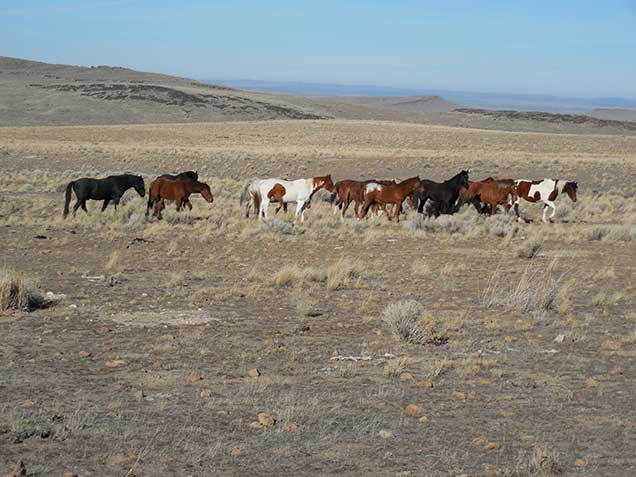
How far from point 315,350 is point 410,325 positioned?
1180mm

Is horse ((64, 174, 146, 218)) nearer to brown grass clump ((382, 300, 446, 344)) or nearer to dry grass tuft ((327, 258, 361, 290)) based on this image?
dry grass tuft ((327, 258, 361, 290))

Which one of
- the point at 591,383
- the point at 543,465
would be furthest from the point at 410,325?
the point at 543,465

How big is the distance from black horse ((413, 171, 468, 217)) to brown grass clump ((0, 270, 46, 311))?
41.5 feet

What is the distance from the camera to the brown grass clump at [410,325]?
358 inches

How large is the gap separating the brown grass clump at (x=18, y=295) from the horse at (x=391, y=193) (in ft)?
37.9

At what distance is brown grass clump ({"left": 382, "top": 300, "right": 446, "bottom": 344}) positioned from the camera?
358 inches

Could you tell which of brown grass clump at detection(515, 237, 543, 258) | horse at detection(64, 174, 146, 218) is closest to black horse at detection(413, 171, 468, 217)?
brown grass clump at detection(515, 237, 543, 258)

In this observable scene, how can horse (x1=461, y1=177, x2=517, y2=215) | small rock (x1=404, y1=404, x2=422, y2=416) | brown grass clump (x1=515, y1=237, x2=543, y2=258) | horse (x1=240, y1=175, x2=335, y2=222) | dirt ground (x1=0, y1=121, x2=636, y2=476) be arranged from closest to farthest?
dirt ground (x1=0, y1=121, x2=636, y2=476) → small rock (x1=404, y1=404, x2=422, y2=416) → brown grass clump (x1=515, y1=237, x2=543, y2=258) → horse (x1=240, y1=175, x2=335, y2=222) → horse (x1=461, y1=177, x2=517, y2=215)

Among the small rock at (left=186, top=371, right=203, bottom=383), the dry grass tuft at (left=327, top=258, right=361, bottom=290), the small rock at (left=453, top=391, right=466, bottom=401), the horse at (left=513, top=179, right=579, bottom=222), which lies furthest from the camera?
the horse at (left=513, top=179, right=579, bottom=222)

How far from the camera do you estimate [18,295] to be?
32.8 ft

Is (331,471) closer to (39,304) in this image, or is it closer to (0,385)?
(0,385)

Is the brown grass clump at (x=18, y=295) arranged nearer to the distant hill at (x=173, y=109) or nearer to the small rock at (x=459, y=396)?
the small rock at (x=459, y=396)

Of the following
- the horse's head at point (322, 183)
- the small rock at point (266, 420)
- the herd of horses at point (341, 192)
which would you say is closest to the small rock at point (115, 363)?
the small rock at point (266, 420)

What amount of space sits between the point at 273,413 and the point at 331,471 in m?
1.17
